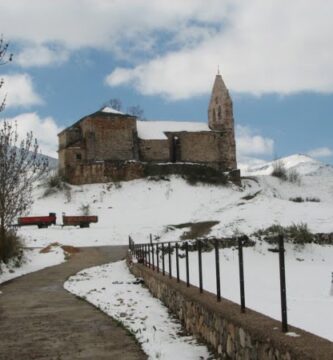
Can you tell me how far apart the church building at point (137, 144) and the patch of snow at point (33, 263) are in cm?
3067

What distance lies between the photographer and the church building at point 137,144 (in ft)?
197

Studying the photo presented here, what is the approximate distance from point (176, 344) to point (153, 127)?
205 feet

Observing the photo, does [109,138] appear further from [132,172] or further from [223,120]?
[223,120]

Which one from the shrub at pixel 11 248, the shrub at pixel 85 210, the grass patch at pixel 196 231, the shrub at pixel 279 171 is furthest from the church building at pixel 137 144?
the shrub at pixel 11 248

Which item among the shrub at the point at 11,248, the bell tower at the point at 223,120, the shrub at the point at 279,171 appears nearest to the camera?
the shrub at the point at 11,248

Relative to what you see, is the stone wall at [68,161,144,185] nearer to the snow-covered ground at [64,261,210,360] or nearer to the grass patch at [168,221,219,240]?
the grass patch at [168,221,219,240]

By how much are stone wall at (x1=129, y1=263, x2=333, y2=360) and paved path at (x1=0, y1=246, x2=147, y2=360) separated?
35.1 inches

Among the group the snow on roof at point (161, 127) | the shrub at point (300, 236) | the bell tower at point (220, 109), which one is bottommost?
the shrub at point (300, 236)

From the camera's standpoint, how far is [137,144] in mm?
64000

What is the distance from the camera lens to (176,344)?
23.2 feet

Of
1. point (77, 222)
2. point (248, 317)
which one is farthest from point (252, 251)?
point (77, 222)

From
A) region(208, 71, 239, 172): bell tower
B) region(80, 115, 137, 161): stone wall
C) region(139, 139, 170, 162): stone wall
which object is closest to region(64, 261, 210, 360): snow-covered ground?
region(80, 115, 137, 161): stone wall

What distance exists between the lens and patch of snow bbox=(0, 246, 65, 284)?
738 inches

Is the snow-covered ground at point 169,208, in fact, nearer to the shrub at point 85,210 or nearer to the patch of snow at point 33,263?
the shrub at point 85,210
